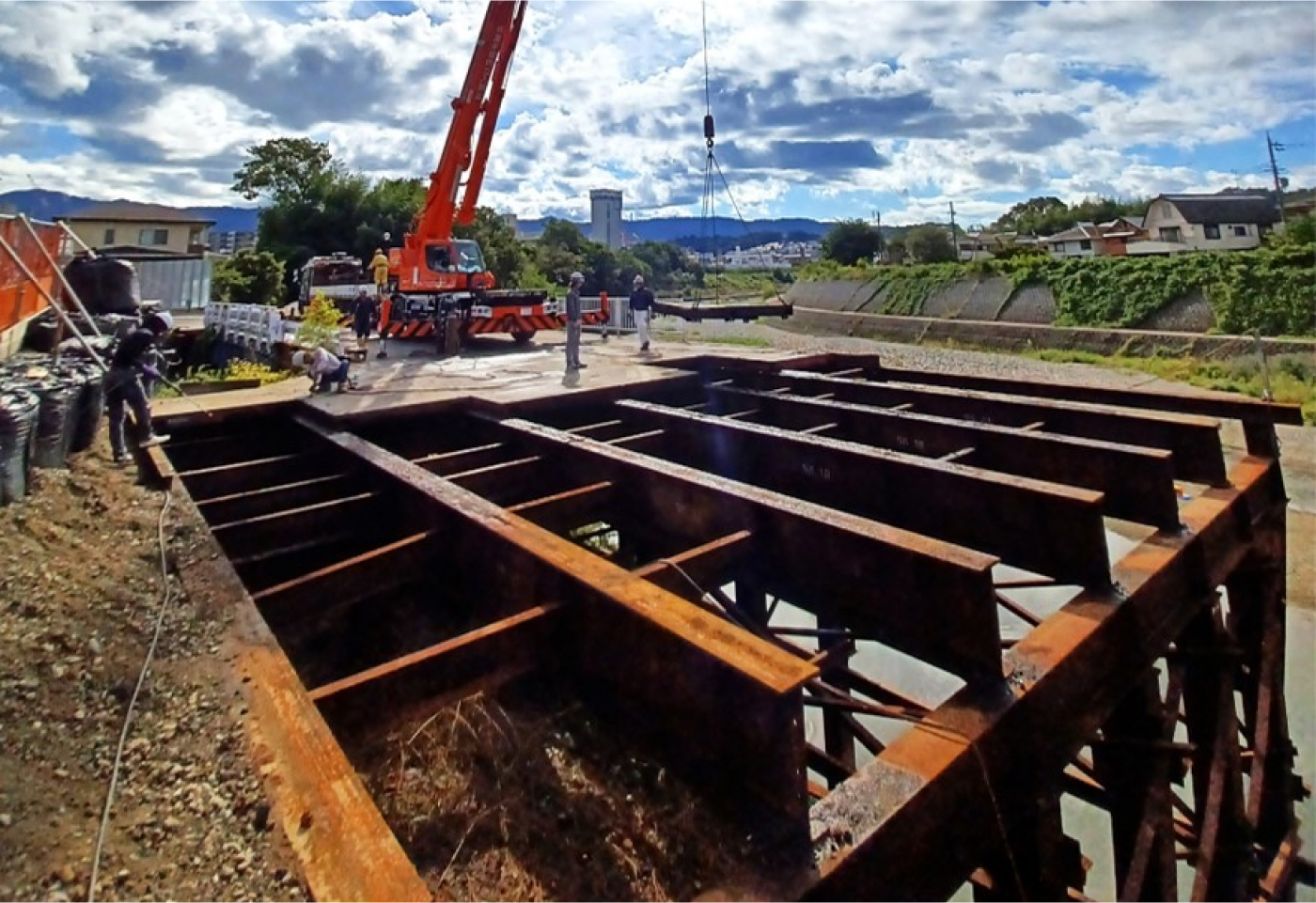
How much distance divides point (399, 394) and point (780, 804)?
5068mm

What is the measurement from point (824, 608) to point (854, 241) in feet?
209

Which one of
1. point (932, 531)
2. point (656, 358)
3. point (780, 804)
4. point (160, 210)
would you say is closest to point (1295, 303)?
point (656, 358)

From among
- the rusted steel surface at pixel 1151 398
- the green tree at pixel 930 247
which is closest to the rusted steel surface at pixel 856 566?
the rusted steel surface at pixel 1151 398

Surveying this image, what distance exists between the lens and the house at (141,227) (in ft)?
151

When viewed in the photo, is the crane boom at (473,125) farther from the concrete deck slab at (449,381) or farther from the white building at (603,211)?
the white building at (603,211)

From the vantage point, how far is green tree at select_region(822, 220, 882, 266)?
2400 inches

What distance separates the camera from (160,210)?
49562mm

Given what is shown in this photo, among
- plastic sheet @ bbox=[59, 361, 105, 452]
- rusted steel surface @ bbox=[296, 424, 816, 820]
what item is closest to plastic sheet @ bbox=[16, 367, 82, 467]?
plastic sheet @ bbox=[59, 361, 105, 452]

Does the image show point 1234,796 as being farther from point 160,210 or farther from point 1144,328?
point 160,210

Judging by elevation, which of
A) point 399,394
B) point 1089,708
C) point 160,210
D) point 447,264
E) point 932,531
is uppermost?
point 160,210

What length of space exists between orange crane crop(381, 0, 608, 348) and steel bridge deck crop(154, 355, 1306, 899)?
755cm

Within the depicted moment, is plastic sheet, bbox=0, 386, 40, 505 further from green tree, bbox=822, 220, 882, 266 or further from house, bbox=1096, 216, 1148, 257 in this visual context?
green tree, bbox=822, 220, 882, 266

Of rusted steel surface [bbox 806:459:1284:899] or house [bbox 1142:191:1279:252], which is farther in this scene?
house [bbox 1142:191:1279:252]

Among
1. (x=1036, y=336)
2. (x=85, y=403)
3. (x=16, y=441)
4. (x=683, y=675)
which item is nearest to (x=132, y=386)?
(x=85, y=403)
